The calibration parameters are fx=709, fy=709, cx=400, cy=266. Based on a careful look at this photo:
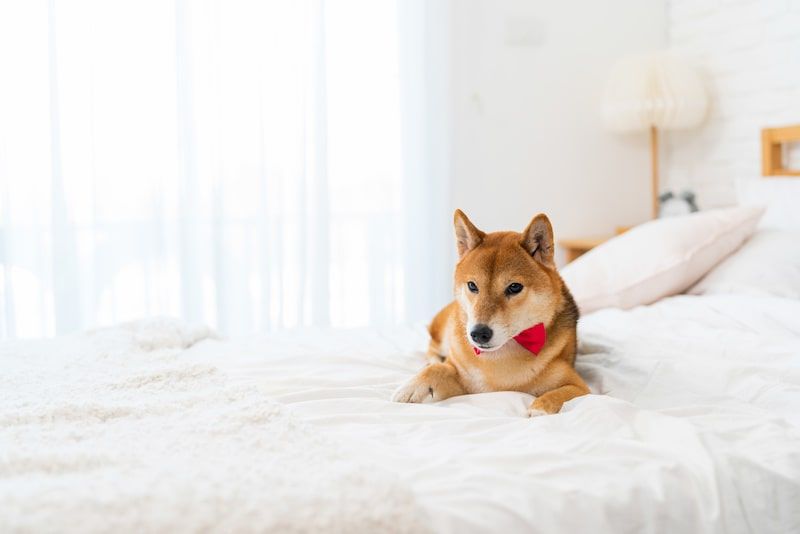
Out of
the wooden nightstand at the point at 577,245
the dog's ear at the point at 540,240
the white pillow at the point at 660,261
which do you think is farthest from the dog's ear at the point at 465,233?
the wooden nightstand at the point at 577,245

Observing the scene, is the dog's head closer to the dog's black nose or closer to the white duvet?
the dog's black nose

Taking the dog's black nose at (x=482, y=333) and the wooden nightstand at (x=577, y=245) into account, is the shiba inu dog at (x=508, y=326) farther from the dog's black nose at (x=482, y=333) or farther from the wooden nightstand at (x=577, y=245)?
the wooden nightstand at (x=577, y=245)

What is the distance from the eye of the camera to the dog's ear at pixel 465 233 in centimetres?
156

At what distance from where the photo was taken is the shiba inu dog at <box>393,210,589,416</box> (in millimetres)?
1430

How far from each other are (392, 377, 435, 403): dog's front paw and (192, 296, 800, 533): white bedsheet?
0.11 feet

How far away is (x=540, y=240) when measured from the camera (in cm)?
152

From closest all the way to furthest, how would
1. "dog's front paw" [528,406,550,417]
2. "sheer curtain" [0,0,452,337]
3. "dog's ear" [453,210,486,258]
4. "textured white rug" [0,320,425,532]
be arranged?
"textured white rug" [0,320,425,532] → "dog's front paw" [528,406,550,417] → "dog's ear" [453,210,486,258] → "sheer curtain" [0,0,452,337]

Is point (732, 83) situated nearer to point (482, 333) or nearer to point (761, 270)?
point (761, 270)

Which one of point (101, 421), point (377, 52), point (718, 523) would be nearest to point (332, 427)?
point (101, 421)

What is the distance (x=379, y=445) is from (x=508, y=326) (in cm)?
43

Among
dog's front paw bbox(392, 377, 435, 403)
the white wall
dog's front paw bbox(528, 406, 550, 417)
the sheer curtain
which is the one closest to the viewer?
dog's front paw bbox(528, 406, 550, 417)

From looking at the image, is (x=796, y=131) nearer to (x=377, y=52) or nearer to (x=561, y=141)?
(x=561, y=141)

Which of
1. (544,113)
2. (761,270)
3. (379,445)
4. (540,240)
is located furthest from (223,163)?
(379,445)

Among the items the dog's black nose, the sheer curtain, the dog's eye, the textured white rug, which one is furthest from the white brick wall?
the textured white rug
